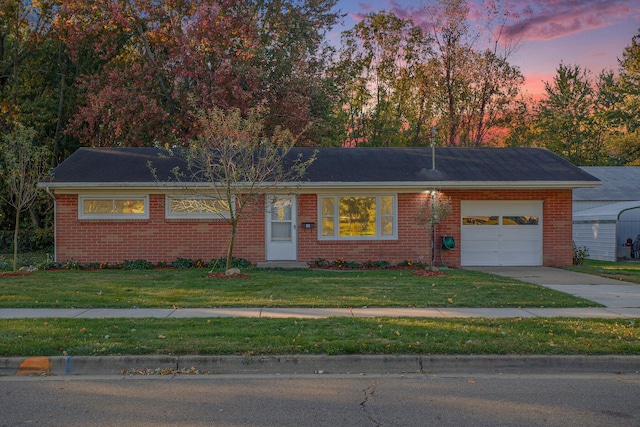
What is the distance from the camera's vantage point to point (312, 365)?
23.2ft

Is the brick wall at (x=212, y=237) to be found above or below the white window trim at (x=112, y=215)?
below

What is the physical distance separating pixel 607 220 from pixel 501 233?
A: 9.57 m

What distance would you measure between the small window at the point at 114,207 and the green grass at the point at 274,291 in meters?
2.56

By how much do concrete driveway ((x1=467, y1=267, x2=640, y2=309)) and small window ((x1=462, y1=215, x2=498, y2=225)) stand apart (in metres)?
1.45

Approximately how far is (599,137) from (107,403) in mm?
52406

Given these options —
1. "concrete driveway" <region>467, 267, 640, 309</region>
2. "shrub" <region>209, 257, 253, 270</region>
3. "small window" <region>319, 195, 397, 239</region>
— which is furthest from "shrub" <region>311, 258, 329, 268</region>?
"concrete driveway" <region>467, 267, 640, 309</region>

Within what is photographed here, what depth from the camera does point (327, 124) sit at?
28.4m

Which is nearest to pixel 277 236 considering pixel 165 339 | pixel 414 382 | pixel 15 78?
pixel 165 339

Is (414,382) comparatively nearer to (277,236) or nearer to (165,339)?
(165,339)

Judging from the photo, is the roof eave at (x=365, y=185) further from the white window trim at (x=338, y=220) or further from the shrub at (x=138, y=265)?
the shrub at (x=138, y=265)

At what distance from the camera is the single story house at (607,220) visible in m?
25.4

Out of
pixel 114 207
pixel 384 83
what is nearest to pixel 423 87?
pixel 384 83

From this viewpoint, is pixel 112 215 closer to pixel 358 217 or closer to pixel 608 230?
pixel 358 217

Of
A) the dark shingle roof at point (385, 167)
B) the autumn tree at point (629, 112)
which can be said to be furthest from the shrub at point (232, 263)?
the autumn tree at point (629, 112)
